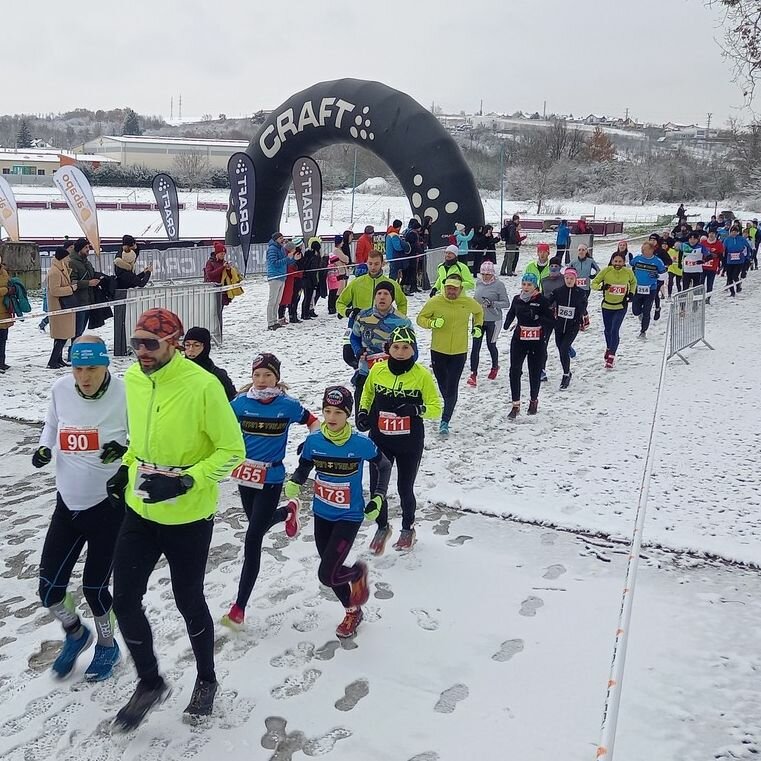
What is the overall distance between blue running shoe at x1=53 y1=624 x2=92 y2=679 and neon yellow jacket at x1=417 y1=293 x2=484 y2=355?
4697mm

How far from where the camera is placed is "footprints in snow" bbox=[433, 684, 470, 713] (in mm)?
3781

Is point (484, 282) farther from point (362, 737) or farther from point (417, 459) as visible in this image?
point (362, 737)

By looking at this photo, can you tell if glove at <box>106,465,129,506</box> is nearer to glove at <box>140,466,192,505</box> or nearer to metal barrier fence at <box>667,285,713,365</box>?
glove at <box>140,466,192,505</box>

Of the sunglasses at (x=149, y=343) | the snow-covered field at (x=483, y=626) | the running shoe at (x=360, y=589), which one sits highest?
the sunglasses at (x=149, y=343)

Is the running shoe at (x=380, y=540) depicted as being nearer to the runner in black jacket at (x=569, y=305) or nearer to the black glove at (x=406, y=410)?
the black glove at (x=406, y=410)

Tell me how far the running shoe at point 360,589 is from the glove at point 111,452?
1480 millimetres

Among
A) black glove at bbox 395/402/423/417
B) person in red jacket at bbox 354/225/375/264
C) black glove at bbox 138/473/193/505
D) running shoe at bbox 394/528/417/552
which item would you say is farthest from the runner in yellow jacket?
person in red jacket at bbox 354/225/375/264

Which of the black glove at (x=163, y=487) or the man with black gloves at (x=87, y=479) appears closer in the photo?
the black glove at (x=163, y=487)

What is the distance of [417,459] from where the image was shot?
Result: 5586 mm

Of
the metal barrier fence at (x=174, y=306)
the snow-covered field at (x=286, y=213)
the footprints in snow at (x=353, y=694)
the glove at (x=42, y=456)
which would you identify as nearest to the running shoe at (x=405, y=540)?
the footprints in snow at (x=353, y=694)

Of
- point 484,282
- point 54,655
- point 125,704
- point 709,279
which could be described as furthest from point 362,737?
point 709,279

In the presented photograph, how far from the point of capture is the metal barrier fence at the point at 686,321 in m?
11.2

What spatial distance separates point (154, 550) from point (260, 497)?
3.40ft

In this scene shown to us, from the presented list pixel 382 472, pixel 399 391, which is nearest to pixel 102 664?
pixel 382 472
